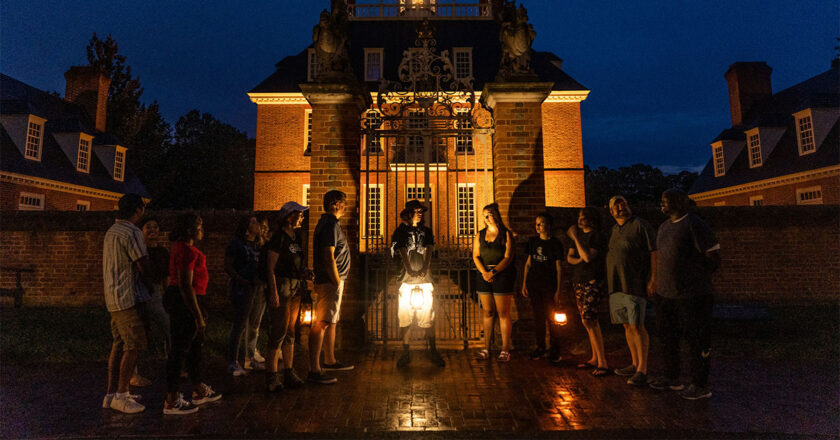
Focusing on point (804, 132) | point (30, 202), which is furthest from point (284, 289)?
point (804, 132)

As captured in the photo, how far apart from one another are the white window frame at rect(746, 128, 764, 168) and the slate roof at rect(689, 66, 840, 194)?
10.0 inches

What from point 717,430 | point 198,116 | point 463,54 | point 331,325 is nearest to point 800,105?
point 463,54

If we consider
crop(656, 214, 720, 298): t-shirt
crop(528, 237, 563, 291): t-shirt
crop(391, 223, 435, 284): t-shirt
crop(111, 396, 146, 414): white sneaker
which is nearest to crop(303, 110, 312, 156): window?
crop(391, 223, 435, 284): t-shirt

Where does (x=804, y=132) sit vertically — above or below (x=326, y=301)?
above

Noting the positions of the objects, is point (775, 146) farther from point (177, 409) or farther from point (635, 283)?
point (177, 409)

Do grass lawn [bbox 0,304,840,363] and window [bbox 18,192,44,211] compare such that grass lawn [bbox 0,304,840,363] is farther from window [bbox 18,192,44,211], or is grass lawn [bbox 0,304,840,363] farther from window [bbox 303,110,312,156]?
window [bbox 303,110,312,156]

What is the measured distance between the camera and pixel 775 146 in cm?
1991

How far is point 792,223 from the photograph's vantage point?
10.3 meters

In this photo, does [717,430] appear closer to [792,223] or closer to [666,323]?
[666,323]

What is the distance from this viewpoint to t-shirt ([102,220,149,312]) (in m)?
3.43

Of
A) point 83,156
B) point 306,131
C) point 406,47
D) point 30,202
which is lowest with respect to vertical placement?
point 30,202

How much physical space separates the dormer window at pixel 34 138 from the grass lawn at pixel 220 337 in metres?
12.1

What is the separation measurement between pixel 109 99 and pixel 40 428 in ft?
100

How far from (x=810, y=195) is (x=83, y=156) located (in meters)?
34.1
